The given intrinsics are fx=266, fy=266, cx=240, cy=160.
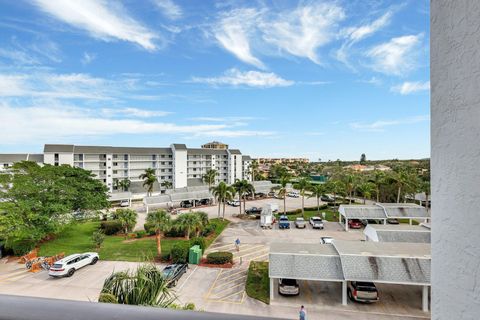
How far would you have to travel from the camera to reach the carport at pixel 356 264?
10930 mm

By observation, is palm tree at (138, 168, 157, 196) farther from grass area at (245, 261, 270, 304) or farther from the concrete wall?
the concrete wall

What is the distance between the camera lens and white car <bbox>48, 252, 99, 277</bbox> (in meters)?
13.8

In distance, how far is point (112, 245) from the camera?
19.6 m

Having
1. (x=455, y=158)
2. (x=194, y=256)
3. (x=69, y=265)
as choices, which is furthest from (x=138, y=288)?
(x=69, y=265)

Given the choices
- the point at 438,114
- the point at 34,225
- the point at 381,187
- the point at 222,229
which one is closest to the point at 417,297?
the point at 438,114

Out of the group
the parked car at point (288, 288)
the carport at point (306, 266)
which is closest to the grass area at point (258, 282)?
the carport at point (306, 266)

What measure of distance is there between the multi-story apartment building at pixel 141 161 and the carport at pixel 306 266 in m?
38.0

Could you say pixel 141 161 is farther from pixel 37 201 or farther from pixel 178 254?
pixel 178 254

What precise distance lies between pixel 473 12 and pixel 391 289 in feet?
47.4

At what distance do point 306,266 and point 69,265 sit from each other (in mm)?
12296

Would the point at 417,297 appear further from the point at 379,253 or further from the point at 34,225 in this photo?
the point at 34,225

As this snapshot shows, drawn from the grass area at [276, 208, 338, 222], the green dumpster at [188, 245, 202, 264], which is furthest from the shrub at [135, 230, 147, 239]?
the grass area at [276, 208, 338, 222]

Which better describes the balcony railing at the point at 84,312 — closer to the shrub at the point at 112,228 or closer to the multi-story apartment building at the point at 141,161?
the shrub at the point at 112,228

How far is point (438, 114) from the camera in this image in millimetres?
1086
